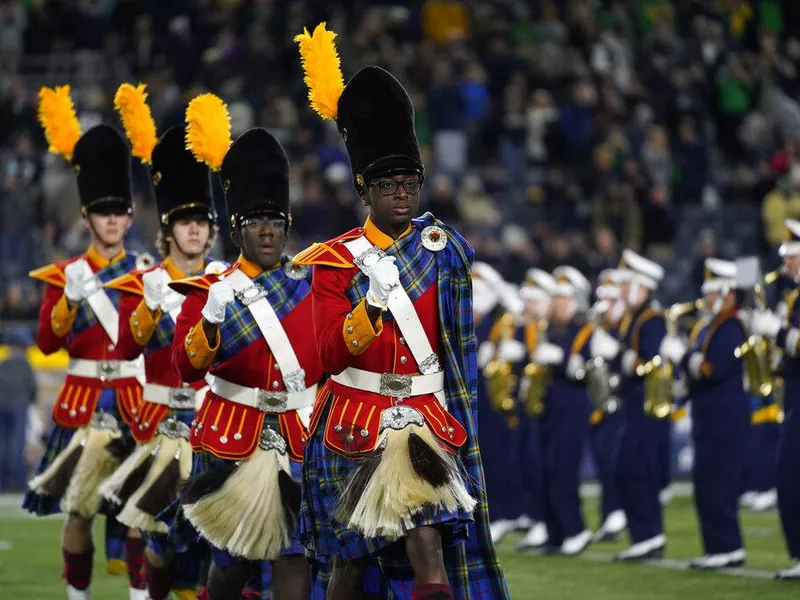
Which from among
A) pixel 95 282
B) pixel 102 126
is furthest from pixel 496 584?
pixel 102 126

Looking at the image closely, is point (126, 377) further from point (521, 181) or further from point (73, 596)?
point (521, 181)

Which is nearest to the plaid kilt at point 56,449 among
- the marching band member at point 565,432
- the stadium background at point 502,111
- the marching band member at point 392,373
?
the marching band member at point 392,373

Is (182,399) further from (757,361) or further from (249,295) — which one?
(757,361)

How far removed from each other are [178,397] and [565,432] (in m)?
6.42

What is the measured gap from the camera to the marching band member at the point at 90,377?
378 inches

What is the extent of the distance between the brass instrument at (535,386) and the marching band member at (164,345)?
6286 mm

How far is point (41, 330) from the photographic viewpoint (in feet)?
32.9

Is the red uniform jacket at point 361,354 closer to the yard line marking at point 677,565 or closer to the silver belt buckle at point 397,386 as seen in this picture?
the silver belt buckle at point 397,386

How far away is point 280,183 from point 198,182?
122cm

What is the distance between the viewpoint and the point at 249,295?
7.73 m

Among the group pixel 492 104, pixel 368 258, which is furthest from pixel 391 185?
pixel 492 104

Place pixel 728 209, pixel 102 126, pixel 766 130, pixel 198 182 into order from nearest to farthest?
pixel 198 182 < pixel 102 126 < pixel 728 209 < pixel 766 130

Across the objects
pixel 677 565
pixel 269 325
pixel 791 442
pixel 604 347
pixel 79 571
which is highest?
pixel 604 347

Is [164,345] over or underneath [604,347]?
underneath
